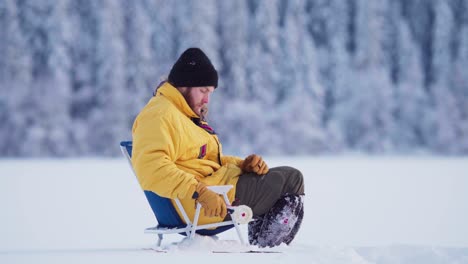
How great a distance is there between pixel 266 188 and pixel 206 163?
389 millimetres

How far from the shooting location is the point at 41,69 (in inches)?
1484

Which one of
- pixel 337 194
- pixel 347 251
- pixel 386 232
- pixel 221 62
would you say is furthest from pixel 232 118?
pixel 347 251

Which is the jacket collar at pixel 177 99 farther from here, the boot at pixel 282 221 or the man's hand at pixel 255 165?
the boot at pixel 282 221

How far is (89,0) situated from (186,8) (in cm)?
502

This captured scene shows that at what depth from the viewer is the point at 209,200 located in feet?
13.7

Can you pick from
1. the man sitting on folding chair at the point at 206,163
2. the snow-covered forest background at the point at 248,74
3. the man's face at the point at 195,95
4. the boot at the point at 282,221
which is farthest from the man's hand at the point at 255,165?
the snow-covered forest background at the point at 248,74

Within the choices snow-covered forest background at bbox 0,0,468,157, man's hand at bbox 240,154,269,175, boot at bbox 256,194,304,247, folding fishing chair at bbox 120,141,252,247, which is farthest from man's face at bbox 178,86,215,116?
snow-covered forest background at bbox 0,0,468,157

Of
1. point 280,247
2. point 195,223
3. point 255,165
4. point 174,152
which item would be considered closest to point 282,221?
point 280,247

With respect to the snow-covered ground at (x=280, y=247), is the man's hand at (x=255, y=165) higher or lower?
higher

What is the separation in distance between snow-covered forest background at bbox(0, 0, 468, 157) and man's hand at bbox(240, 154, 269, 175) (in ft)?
101

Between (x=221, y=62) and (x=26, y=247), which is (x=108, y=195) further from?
(x=221, y=62)

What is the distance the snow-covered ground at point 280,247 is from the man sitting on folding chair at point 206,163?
0.67 feet

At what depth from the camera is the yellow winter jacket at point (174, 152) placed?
419 cm

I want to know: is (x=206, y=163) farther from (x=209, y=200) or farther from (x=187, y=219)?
(x=209, y=200)
